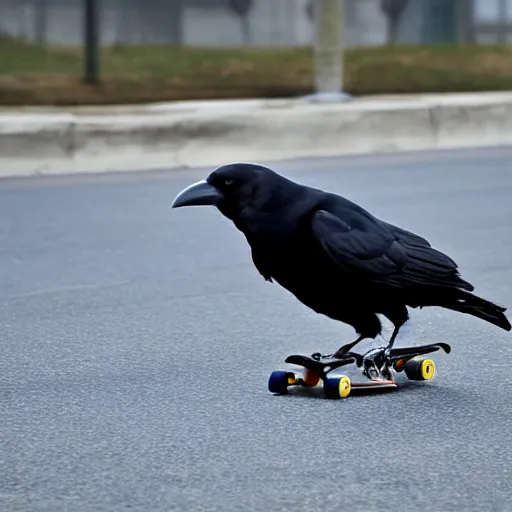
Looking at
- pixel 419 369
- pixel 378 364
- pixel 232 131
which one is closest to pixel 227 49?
pixel 232 131

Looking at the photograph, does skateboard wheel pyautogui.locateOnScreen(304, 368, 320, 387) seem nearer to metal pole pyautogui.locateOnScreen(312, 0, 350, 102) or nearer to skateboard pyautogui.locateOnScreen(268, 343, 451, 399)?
skateboard pyautogui.locateOnScreen(268, 343, 451, 399)

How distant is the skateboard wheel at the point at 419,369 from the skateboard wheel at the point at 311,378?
0.34 meters

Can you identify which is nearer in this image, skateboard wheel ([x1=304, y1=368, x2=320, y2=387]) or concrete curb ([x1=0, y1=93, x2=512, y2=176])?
skateboard wheel ([x1=304, y1=368, x2=320, y2=387])

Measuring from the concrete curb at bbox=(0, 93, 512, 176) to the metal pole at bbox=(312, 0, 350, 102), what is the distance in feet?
1.48

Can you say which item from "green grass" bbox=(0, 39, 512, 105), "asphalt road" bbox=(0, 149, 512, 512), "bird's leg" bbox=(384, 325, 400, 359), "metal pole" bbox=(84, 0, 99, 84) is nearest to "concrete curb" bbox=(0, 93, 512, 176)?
"metal pole" bbox=(84, 0, 99, 84)

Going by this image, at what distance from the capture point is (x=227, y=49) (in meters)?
18.7

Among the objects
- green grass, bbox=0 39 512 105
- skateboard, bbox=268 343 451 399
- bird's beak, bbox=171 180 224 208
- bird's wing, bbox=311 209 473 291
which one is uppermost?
green grass, bbox=0 39 512 105

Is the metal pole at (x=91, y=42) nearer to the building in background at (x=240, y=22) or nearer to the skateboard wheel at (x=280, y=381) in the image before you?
the building in background at (x=240, y=22)

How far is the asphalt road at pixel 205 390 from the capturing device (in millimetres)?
4543

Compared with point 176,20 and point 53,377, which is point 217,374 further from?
point 176,20

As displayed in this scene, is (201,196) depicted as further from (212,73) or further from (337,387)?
(212,73)

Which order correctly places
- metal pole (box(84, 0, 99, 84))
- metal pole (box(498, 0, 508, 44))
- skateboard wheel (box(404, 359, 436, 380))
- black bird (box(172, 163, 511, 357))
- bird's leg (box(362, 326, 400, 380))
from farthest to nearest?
metal pole (box(498, 0, 508, 44)), metal pole (box(84, 0, 99, 84)), skateboard wheel (box(404, 359, 436, 380)), bird's leg (box(362, 326, 400, 380)), black bird (box(172, 163, 511, 357))

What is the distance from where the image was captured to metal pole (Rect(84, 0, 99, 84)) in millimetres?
16109

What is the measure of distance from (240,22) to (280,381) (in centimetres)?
1357
